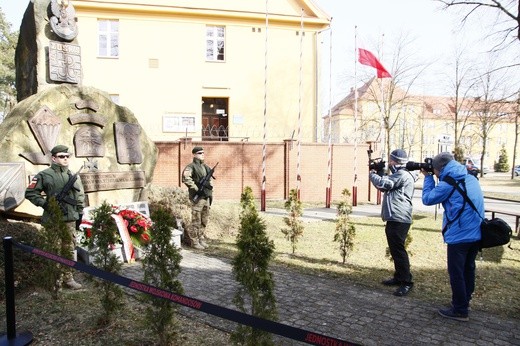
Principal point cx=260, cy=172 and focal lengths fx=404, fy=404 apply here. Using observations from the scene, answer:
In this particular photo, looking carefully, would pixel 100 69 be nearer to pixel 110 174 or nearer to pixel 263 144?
pixel 263 144

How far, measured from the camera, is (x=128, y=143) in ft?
28.3

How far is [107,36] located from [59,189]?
56.2 feet

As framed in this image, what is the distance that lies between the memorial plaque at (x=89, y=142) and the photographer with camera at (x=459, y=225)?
6.22 metres

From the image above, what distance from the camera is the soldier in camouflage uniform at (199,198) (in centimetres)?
802

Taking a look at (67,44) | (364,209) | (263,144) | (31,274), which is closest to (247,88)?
(263,144)

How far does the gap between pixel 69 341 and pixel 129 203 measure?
4571 mm

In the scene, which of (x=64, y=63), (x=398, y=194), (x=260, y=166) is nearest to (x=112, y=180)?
(x=64, y=63)

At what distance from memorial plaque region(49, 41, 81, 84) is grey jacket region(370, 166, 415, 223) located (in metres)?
6.16

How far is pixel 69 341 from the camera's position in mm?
3949

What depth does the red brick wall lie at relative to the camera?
16.5 meters

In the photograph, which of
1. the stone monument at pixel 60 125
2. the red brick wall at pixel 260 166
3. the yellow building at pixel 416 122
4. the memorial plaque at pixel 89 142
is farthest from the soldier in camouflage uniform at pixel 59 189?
the yellow building at pixel 416 122

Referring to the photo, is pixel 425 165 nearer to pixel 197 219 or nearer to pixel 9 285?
pixel 197 219

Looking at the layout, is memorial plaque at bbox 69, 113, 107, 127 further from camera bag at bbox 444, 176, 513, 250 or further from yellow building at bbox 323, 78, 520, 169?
yellow building at bbox 323, 78, 520, 169

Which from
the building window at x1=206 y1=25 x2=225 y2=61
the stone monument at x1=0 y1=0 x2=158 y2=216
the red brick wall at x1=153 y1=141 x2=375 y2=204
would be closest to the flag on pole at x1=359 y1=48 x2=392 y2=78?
the red brick wall at x1=153 y1=141 x2=375 y2=204
